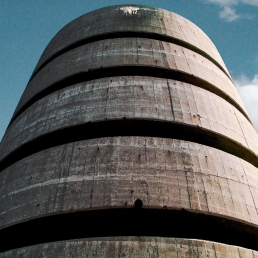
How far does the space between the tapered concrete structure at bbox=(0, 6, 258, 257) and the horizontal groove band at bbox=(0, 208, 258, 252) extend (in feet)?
0.05

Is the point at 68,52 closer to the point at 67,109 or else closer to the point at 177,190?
the point at 67,109

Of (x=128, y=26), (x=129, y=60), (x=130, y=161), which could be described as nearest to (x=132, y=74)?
(x=129, y=60)

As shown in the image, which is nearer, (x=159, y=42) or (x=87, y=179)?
(x=87, y=179)

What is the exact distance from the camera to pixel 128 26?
334 inches

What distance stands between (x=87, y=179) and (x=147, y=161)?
1.04m

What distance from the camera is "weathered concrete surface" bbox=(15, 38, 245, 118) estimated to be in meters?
7.39

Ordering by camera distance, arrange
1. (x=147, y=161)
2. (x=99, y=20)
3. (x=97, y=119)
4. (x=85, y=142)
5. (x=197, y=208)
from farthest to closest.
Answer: (x=99, y=20), (x=97, y=119), (x=85, y=142), (x=147, y=161), (x=197, y=208)

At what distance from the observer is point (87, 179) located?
513 cm

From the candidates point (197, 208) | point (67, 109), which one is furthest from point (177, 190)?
point (67, 109)

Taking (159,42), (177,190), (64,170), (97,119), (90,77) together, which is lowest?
(177,190)

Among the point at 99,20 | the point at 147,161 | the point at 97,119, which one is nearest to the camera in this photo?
the point at 147,161

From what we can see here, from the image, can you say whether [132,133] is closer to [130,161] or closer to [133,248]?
[130,161]

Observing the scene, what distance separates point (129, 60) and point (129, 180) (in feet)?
10.9

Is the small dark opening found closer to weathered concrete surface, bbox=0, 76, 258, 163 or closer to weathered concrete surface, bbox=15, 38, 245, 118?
weathered concrete surface, bbox=0, 76, 258, 163
